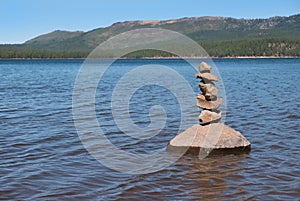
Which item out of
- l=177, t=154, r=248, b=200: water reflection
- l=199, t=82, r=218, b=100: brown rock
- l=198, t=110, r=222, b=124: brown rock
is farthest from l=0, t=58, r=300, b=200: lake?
l=199, t=82, r=218, b=100: brown rock

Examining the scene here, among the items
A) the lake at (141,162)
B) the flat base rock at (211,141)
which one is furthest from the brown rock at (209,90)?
the lake at (141,162)

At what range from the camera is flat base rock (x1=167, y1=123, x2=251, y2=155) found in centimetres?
1288

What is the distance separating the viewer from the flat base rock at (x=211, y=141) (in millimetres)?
12875

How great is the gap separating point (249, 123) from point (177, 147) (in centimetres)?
635

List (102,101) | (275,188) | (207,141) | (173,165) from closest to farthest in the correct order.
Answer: (275,188) → (173,165) → (207,141) → (102,101)

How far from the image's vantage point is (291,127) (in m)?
17.2

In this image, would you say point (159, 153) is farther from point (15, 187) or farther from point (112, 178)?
point (15, 187)

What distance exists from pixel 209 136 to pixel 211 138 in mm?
133

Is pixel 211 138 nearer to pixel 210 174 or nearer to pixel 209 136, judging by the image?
pixel 209 136

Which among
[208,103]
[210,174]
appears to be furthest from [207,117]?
[210,174]

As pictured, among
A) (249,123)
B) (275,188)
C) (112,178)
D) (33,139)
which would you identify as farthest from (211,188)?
(249,123)

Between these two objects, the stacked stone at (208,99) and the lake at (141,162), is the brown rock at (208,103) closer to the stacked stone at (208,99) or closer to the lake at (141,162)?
the stacked stone at (208,99)

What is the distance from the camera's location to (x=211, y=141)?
12922mm

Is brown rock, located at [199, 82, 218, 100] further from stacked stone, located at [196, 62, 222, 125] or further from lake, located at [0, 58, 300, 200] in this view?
lake, located at [0, 58, 300, 200]
